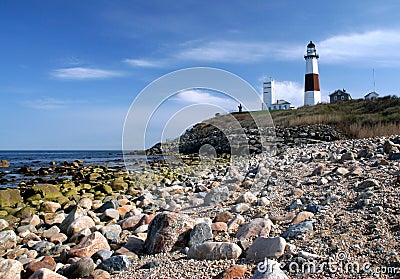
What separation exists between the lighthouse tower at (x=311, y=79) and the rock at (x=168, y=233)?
34.4 m

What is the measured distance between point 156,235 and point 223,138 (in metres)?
19.1

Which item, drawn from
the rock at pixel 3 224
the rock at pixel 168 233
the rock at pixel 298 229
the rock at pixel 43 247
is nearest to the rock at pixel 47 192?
the rock at pixel 3 224

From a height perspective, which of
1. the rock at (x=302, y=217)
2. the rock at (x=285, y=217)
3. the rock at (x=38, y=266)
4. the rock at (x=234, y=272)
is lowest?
the rock at (x=38, y=266)

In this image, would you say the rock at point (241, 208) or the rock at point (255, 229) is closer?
the rock at point (255, 229)

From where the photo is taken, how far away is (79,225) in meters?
4.77

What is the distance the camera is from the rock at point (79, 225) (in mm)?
4713

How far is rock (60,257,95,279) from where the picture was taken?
10.4 feet

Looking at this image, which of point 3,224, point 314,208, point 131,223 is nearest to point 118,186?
point 3,224

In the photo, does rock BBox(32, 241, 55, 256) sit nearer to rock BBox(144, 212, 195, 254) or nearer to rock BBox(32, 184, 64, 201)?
rock BBox(144, 212, 195, 254)

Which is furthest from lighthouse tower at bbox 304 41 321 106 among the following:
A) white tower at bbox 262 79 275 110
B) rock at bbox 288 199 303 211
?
rock at bbox 288 199 303 211

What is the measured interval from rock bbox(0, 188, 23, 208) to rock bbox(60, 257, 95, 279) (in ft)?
17.8

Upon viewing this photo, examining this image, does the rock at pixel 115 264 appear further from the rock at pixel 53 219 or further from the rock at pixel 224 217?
the rock at pixel 53 219

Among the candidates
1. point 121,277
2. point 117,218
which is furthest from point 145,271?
point 117,218

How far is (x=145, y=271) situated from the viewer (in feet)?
9.46
